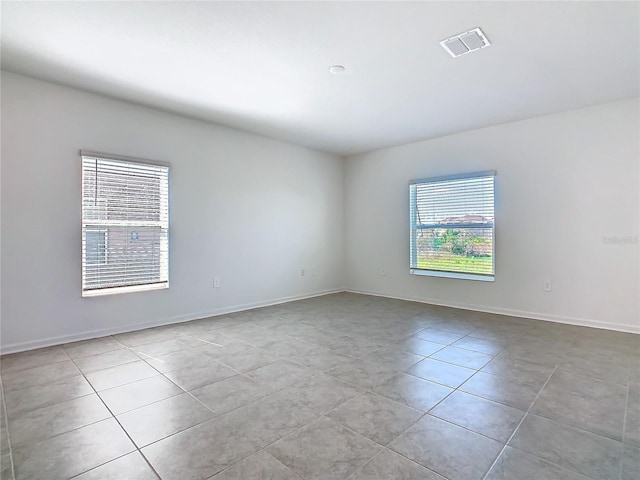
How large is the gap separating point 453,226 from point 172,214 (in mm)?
3803

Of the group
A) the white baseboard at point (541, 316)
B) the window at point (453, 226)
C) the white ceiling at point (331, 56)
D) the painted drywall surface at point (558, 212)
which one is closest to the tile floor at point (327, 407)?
the white baseboard at point (541, 316)

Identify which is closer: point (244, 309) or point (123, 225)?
point (123, 225)

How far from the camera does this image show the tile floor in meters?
1.55

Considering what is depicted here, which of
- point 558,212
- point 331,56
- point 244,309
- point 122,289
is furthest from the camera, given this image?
point 244,309

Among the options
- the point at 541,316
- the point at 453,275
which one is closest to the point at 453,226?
the point at 453,275

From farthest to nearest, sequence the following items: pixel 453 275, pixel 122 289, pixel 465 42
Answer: pixel 453 275
pixel 122 289
pixel 465 42

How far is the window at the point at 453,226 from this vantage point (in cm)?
460

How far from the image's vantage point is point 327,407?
6.77ft

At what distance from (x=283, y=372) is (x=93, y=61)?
2.95m

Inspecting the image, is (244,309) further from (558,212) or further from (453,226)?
(558,212)

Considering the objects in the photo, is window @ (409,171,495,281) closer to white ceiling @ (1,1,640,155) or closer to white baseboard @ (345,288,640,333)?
white baseboard @ (345,288,640,333)

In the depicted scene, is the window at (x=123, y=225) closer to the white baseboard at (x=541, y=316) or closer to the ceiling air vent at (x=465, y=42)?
the ceiling air vent at (x=465, y=42)

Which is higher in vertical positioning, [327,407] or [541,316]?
[541,316]

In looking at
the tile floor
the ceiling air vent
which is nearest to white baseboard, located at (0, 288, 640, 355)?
the tile floor
